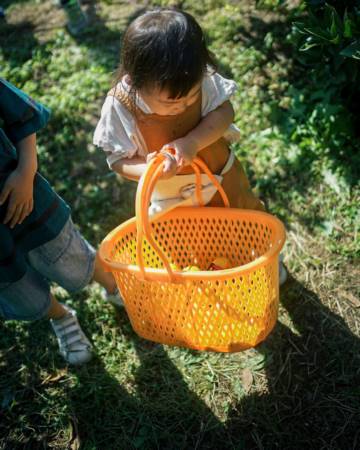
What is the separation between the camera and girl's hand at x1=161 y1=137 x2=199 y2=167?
1637mm

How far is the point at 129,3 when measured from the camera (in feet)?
13.8

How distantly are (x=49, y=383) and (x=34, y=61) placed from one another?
2.67 meters

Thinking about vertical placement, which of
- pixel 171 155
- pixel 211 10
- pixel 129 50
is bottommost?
pixel 211 10

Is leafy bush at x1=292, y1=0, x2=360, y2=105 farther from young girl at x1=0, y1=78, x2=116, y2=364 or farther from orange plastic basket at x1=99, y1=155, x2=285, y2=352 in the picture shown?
young girl at x1=0, y1=78, x2=116, y2=364

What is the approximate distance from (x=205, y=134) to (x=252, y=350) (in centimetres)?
97

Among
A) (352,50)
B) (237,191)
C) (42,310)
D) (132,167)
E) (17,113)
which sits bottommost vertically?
(42,310)

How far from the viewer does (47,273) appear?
1.97 m

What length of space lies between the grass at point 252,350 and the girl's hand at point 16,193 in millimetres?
946

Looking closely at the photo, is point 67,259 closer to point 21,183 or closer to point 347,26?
point 21,183

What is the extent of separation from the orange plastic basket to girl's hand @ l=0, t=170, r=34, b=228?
12.8 inches

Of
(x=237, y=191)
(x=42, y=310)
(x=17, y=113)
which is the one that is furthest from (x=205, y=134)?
(x=42, y=310)

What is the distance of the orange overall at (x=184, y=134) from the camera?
1.78 meters

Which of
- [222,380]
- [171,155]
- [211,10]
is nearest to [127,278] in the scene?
[171,155]

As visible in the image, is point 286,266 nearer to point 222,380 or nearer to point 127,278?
point 222,380
